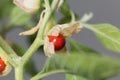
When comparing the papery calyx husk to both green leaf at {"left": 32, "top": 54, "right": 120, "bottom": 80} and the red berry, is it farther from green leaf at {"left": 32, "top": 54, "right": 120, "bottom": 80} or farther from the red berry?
green leaf at {"left": 32, "top": 54, "right": 120, "bottom": 80}

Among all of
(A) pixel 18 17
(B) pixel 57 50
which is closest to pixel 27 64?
(A) pixel 18 17

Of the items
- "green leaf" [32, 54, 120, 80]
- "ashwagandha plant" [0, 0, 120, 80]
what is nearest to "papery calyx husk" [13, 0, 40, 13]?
"ashwagandha plant" [0, 0, 120, 80]

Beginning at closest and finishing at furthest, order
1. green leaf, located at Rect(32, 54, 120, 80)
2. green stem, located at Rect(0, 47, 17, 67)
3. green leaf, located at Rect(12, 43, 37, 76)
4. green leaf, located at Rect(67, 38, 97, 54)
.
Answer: green leaf, located at Rect(32, 54, 120, 80) → green stem, located at Rect(0, 47, 17, 67) → green leaf, located at Rect(67, 38, 97, 54) → green leaf, located at Rect(12, 43, 37, 76)

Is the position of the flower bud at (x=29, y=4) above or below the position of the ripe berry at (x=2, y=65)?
above

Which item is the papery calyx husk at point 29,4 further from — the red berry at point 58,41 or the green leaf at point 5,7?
the green leaf at point 5,7

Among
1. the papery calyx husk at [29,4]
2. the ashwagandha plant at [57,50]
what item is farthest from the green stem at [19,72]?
the papery calyx husk at [29,4]
